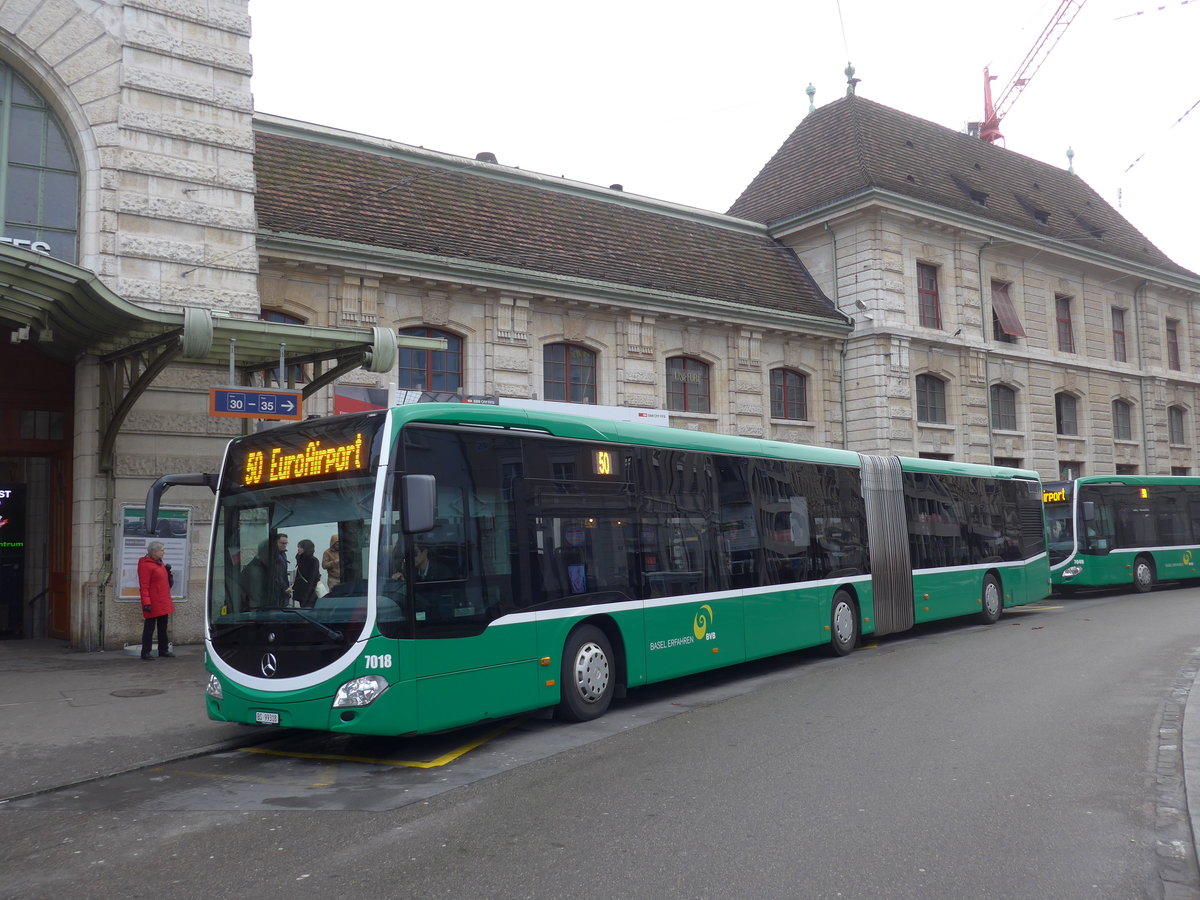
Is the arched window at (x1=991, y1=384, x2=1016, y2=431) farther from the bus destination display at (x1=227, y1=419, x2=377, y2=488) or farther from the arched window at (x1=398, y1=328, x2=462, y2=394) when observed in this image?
the bus destination display at (x1=227, y1=419, x2=377, y2=488)

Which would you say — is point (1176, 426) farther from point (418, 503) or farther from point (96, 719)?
point (96, 719)

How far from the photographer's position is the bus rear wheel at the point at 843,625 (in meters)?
14.2

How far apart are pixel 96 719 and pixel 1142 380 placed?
35.7 meters

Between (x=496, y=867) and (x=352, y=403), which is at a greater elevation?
(x=352, y=403)

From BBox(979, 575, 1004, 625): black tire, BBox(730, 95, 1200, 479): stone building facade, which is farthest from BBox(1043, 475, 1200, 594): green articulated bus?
BBox(979, 575, 1004, 625): black tire

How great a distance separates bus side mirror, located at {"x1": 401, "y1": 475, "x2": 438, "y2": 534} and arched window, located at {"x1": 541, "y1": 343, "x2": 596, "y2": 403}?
1435 centimetres

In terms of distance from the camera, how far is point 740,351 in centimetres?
2566

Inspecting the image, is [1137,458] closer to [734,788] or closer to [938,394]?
[938,394]

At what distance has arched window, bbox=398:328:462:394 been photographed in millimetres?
20016

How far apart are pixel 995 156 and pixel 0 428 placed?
1300 inches

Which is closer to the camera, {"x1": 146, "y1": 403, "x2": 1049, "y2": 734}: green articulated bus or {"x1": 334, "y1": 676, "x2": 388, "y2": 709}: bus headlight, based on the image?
{"x1": 334, "y1": 676, "x2": 388, "y2": 709}: bus headlight

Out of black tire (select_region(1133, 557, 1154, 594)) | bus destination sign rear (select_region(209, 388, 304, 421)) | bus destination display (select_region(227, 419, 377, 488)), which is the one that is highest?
bus destination sign rear (select_region(209, 388, 304, 421))

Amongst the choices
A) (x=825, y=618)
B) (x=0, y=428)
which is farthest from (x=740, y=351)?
(x=0, y=428)

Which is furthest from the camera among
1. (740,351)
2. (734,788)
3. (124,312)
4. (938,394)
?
(938,394)
